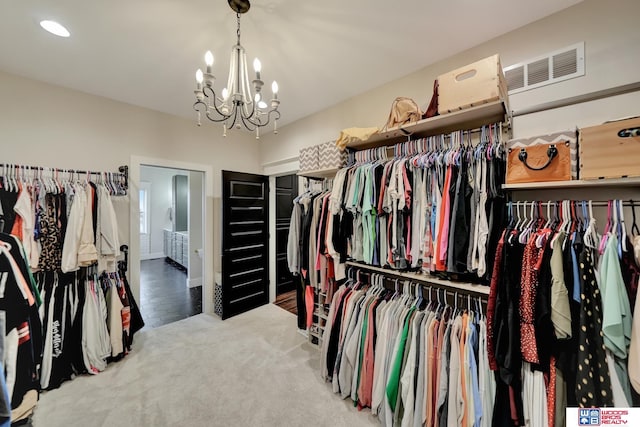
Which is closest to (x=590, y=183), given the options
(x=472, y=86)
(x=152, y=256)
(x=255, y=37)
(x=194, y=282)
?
(x=472, y=86)

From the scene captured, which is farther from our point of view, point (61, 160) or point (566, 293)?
point (61, 160)

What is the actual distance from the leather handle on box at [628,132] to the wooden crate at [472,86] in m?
0.53

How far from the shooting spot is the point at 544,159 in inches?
52.0

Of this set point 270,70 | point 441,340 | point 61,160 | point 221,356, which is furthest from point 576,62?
point 61,160

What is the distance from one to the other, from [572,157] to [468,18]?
106cm

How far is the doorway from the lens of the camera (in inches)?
146

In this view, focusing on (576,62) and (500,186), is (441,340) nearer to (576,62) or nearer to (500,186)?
(500,186)

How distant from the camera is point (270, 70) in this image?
2141 millimetres

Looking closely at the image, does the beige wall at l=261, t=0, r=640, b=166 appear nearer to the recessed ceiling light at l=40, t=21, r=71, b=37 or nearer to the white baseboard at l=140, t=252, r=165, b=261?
the recessed ceiling light at l=40, t=21, r=71, b=37

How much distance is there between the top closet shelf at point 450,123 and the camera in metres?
1.53

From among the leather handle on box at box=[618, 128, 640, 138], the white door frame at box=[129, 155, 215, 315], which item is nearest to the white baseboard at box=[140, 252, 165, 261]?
the white door frame at box=[129, 155, 215, 315]

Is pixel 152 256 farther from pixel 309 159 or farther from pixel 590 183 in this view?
pixel 590 183

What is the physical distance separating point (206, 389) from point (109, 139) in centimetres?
266

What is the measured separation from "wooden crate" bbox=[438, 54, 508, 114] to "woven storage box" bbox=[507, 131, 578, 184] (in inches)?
12.9
